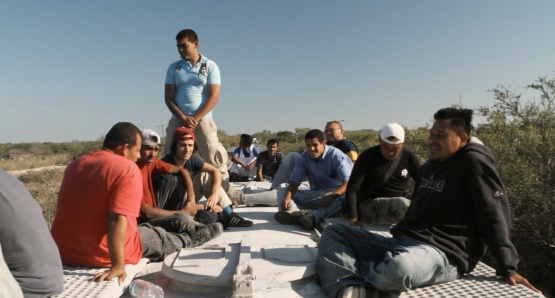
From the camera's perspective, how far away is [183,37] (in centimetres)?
469

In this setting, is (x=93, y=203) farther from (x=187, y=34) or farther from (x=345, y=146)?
(x=345, y=146)

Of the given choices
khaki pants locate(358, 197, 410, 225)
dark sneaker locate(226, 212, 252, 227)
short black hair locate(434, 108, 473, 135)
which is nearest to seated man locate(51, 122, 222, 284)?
dark sneaker locate(226, 212, 252, 227)

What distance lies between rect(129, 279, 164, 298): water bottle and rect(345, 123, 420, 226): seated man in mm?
1912

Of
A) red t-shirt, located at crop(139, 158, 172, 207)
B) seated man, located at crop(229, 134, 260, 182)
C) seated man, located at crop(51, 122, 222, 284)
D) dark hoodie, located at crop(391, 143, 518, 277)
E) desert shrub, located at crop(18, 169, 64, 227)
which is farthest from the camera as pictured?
desert shrub, located at crop(18, 169, 64, 227)

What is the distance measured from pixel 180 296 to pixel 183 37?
3.15 metres

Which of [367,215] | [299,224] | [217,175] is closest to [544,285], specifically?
[367,215]

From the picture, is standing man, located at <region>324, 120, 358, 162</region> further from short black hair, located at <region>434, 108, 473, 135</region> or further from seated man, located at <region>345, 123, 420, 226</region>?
short black hair, located at <region>434, 108, 473, 135</region>

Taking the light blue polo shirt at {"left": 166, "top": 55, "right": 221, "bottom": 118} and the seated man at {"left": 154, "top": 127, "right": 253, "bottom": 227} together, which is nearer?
the seated man at {"left": 154, "top": 127, "right": 253, "bottom": 227}

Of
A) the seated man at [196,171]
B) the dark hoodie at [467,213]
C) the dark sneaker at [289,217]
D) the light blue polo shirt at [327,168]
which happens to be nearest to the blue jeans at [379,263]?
the dark hoodie at [467,213]

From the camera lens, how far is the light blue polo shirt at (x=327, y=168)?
461 cm

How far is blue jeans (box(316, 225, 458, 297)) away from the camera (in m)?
2.16

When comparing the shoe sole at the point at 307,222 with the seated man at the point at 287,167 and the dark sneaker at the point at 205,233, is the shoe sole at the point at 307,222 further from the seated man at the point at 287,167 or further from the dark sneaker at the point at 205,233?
the seated man at the point at 287,167

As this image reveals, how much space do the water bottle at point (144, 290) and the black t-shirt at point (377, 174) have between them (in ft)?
6.87

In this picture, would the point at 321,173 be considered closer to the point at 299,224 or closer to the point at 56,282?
the point at 299,224
